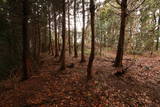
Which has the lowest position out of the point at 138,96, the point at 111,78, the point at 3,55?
the point at 138,96

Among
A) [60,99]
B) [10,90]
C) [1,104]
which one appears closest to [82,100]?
[60,99]

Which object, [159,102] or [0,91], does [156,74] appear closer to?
[159,102]

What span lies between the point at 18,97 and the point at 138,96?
5.82 meters

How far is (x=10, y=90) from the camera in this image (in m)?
7.24

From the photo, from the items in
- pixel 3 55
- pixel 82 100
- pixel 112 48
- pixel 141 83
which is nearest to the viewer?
pixel 82 100

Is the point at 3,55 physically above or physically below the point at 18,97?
above

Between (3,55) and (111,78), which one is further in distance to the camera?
(3,55)

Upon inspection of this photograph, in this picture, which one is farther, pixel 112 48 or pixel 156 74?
pixel 112 48

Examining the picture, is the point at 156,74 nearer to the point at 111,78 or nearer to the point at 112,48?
the point at 111,78

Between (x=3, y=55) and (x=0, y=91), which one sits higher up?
(x=3, y=55)

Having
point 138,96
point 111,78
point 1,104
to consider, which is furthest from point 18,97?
point 138,96

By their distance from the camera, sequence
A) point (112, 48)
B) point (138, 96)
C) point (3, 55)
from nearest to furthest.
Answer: point (138, 96), point (3, 55), point (112, 48)

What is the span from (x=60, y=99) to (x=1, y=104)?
3013mm

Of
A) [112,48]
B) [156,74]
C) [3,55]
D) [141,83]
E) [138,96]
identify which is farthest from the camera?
[112,48]
